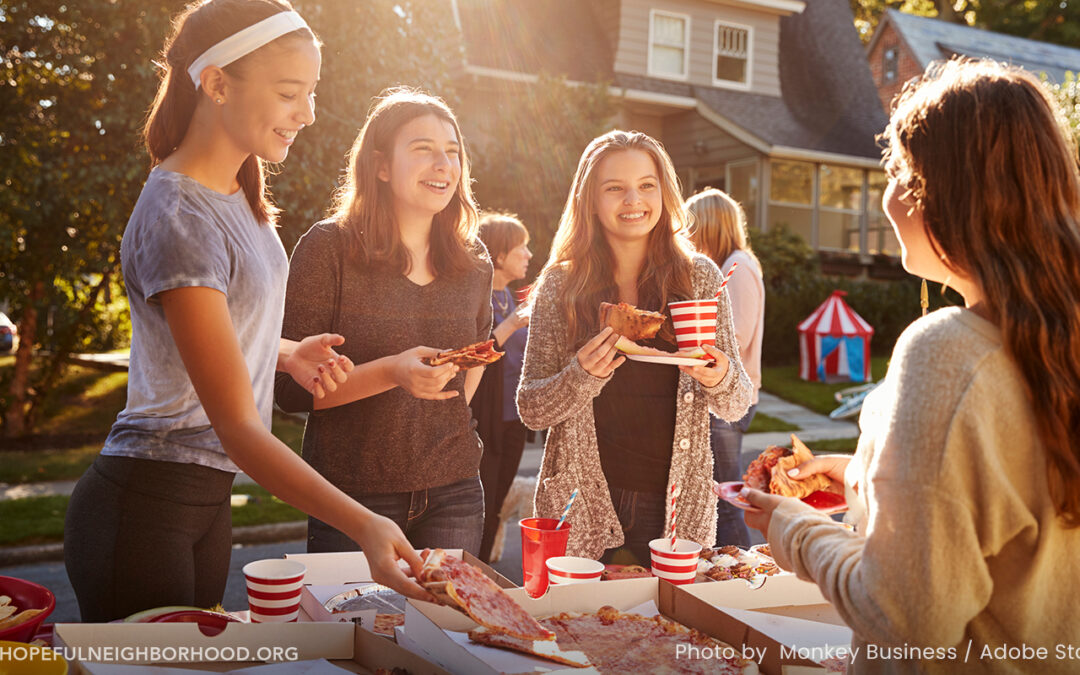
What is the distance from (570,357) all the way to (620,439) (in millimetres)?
390

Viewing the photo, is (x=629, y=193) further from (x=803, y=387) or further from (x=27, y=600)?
(x=803, y=387)

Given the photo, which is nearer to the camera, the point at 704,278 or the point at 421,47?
the point at 704,278

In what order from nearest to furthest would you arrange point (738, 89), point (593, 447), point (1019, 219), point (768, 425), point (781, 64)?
point (1019, 219)
point (593, 447)
point (768, 425)
point (738, 89)
point (781, 64)

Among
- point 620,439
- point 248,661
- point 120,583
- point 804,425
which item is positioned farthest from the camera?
point 804,425

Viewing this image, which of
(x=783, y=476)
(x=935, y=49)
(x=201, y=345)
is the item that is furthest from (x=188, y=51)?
(x=935, y=49)

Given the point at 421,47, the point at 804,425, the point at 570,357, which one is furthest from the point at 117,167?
the point at 804,425

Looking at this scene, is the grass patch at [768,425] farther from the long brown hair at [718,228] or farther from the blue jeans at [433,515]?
the blue jeans at [433,515]

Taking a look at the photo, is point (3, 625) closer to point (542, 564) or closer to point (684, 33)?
point (542, 564)

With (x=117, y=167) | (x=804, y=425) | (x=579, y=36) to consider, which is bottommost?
(x=804, y=425)

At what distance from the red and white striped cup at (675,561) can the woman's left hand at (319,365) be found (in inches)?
45.8

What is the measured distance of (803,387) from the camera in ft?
53.8

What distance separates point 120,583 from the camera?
2.14 m

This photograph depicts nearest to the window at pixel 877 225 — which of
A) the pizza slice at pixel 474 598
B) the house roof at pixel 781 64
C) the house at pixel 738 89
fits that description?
the house at pixel 738 89

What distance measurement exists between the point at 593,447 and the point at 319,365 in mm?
1189
